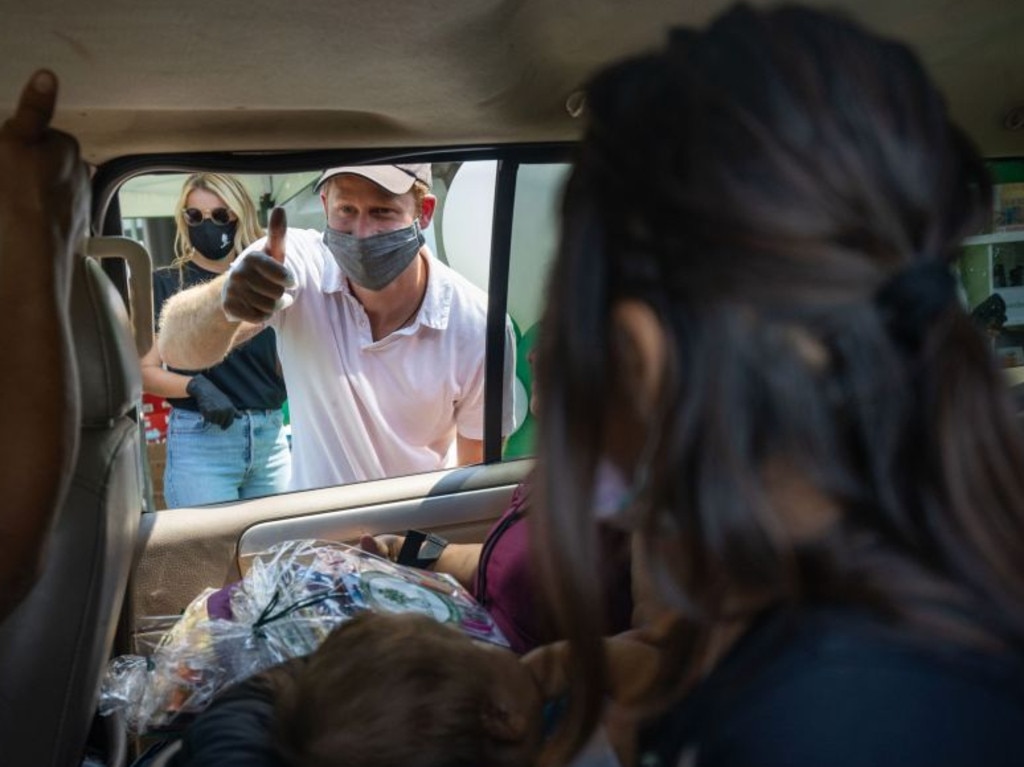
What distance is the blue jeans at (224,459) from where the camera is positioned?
2676 millimetres

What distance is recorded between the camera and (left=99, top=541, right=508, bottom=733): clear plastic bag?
1597 mm

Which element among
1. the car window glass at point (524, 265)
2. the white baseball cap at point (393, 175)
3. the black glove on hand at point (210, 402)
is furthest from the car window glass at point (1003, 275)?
the black glove on hand at point (210, 402)

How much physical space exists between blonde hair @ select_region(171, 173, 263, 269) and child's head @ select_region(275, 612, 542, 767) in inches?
62.6

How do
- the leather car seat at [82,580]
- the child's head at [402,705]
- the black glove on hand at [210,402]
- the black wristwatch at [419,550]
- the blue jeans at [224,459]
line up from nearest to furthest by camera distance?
the child's head at [402,705] → the leather car seat at [82,580] → the black wristwatch at [419,550] → the blue jeans at [224,459] → the black glove on hand at [210,402]

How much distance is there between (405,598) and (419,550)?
14.5 inches

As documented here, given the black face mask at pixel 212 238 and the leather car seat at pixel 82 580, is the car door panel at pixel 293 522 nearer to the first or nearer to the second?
the leather car seat at pixel 82 580

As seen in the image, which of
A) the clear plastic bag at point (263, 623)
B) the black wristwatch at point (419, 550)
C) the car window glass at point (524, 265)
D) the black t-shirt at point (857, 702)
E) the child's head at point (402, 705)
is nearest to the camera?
the black t-shirt at point (857, 702)

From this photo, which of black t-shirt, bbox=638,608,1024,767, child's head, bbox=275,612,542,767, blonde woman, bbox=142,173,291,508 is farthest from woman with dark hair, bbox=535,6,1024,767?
blonde woman, bbox=142,173,291,508

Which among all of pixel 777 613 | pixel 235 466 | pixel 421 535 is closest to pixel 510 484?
pixel 421 535

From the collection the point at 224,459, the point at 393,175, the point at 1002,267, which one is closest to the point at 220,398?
the point at 224,459

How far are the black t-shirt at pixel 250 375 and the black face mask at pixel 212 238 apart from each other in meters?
0.07

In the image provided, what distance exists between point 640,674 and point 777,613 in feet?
2.23

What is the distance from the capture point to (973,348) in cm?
74

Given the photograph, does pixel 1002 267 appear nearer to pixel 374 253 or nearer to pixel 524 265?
pixel 524 265
